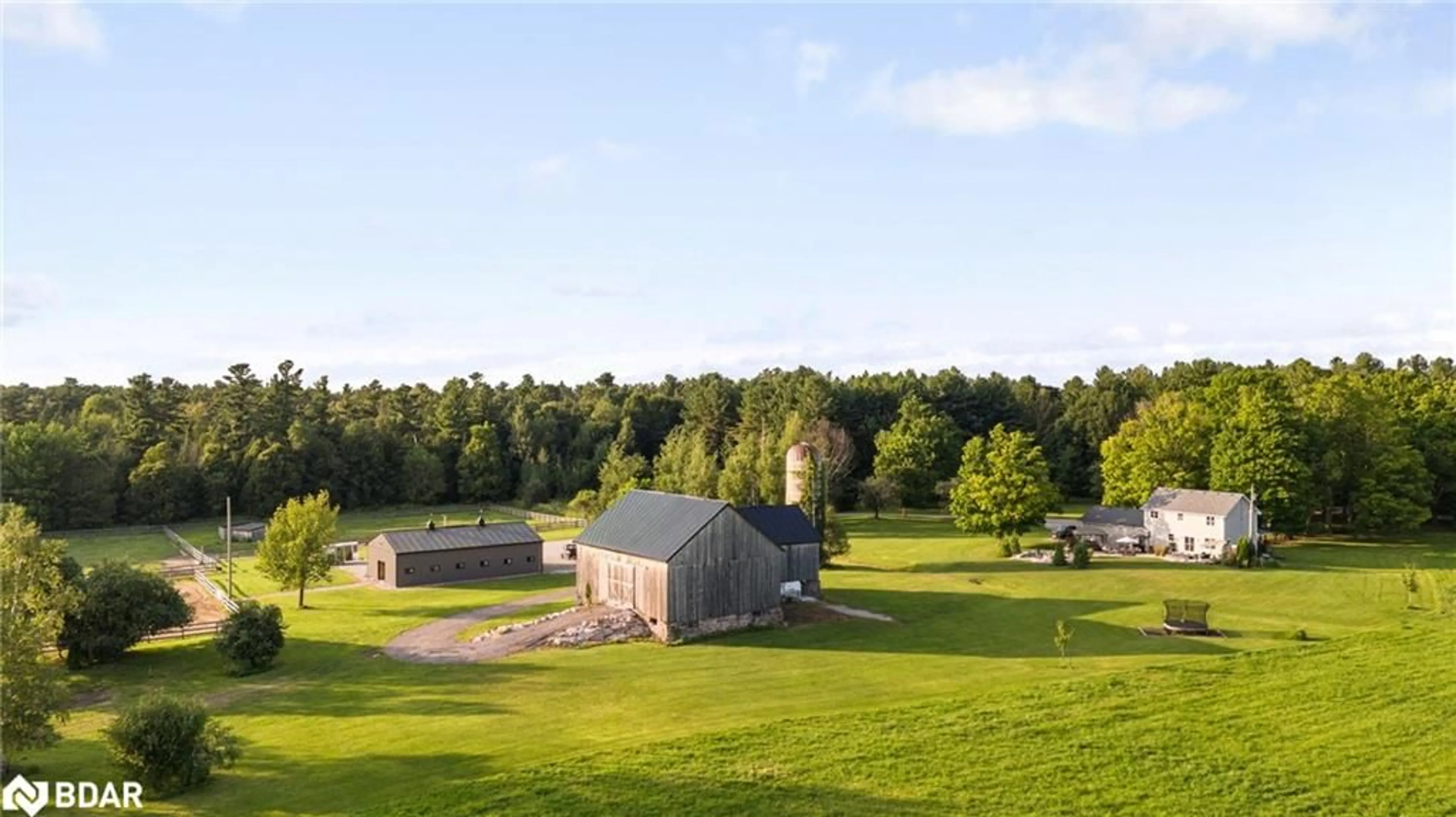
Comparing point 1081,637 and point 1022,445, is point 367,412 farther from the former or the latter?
point 1081,637

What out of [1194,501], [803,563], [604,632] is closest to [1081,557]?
[1194,501]

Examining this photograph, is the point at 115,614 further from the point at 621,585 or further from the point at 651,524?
the point at 651,524

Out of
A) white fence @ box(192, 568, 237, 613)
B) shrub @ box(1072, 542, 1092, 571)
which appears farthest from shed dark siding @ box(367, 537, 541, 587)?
shrub @ box(1072, 542, 1092, 571)

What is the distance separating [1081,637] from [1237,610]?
9528 mm

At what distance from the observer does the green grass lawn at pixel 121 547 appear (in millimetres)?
63209

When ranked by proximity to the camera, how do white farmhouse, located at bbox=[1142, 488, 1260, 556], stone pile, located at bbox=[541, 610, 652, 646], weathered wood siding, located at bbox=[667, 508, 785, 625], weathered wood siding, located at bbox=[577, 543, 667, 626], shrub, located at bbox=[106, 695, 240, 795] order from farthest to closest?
white farmhouse, located at bbox=[1142, 488, 1260, 556]
weathered wood siding, located at bbox=[577, 543, 667, 626]
weathered wood siding, located at bbox=[667, 508, 785, 625]
stone pile, located at bbox=[541, 610, 652, 646]
shrub, located at bbox=[106, 695, 240, 795]

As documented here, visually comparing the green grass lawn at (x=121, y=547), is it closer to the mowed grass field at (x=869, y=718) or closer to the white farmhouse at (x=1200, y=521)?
the mowed grass field at (x=869, y=718)

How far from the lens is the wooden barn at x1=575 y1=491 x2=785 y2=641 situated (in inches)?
1432

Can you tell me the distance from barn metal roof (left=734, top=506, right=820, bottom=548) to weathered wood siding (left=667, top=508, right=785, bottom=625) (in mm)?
2865

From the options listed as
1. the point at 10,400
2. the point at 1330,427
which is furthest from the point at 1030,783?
A: the point at 10,400

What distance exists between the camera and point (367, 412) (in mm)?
111875

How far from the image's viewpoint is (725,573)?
37.7 meters

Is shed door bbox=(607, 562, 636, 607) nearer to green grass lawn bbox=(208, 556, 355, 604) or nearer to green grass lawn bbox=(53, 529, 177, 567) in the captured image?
green grass lawn bbox=(208, 556, 355, 604)

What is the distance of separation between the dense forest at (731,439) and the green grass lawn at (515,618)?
20.6 m
